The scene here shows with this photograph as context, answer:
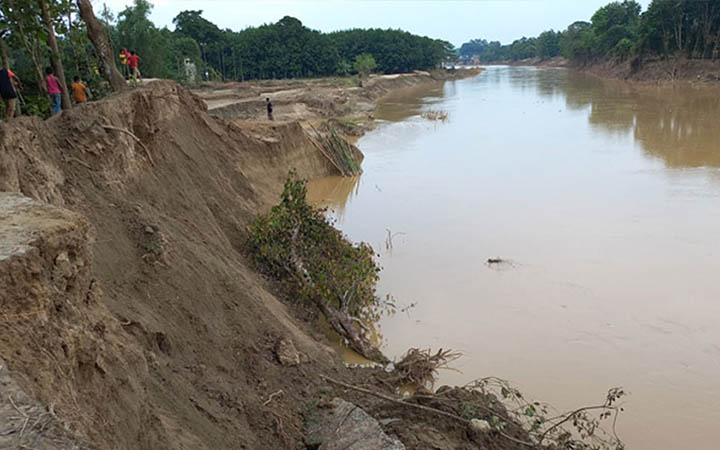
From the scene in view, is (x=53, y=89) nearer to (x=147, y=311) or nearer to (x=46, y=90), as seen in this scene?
(x=46, y=90)

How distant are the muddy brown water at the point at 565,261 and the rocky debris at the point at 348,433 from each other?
9.78 ft

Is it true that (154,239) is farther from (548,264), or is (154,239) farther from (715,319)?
(715,319)

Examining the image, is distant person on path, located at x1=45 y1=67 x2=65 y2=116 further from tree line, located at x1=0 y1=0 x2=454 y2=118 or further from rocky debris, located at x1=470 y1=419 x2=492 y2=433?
rocky debris, located at x1=470 y1=419 x2=492 y2=433

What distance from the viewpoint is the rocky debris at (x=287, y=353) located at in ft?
21.4

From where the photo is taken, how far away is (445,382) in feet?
25.8

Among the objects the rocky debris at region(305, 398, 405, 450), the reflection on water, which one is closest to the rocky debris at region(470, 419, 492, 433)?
the rocky debris at region(305, 398, 405, 450)

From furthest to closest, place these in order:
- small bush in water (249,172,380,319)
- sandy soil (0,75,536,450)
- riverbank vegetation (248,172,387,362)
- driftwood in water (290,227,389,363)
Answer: small bush in water (249,172,380,319), riverbank vegetation (248,172,387,362), driftwood in water (290,227,389,363), sandy soil (0,75,536,450)

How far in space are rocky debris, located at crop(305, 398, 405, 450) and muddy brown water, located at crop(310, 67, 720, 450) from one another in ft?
9.78

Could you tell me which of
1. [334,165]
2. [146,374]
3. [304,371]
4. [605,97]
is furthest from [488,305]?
[605,97]

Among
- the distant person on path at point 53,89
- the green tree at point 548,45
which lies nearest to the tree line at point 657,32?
the green tree at point 548,45

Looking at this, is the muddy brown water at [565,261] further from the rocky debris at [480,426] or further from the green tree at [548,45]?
the green tree at [548,45]

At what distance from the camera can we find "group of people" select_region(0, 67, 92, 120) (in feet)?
26.6

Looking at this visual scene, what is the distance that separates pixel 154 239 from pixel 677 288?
375 inches

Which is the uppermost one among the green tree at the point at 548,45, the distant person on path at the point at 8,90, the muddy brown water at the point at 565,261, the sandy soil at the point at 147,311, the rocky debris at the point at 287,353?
the green tree at the point at 548,45
